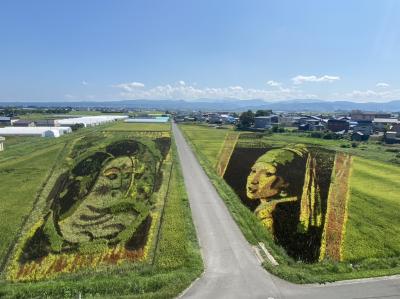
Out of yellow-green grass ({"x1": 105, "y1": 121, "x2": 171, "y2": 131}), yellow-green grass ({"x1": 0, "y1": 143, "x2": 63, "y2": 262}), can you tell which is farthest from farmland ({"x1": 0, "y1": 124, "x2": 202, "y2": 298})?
yellow-green grass ({"x1": 105, "y1": 121, "x2": 171, "y2": 131})

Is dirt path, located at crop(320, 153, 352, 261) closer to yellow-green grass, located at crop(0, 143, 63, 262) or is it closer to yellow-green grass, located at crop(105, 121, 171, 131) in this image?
yellow-green grass, located at crop(0, 143, 63, 262)

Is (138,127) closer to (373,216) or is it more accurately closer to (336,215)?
(336,215)

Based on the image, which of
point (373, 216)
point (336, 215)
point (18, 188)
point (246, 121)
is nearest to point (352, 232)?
point (336, 215)

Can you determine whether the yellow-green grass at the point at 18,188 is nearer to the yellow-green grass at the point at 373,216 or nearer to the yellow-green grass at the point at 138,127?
the yellow-green grass at the point at 373,216

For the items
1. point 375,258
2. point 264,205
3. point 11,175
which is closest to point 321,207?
point 264,205

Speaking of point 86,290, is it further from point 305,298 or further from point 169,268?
point 305,298
